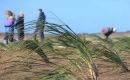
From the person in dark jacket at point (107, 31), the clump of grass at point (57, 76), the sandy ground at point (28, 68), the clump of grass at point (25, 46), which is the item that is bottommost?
the person in dark jacket at point (107, 31)

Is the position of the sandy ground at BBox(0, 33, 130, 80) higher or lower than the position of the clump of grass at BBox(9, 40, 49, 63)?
lower

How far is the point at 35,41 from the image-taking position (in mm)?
7512

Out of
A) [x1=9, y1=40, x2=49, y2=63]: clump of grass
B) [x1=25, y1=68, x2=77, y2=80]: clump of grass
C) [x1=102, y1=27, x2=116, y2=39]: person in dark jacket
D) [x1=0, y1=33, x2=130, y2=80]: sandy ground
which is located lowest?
[x1=102, y1=27, x2=116, y2=39]: person in dark jacket

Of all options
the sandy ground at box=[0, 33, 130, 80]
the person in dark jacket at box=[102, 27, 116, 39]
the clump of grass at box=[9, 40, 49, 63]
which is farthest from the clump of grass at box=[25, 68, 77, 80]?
the person in dark jacket at box=[102, 27, 116, 39]

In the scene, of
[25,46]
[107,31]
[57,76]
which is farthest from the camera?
[107,31]

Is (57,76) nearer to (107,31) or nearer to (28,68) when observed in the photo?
(28,68)

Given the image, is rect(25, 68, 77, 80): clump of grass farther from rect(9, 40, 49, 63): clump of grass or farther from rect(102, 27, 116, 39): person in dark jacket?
rect(102, 27, 116, 39): person in dark jacket

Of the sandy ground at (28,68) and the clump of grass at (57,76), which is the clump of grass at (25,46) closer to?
the sandy ground at (28,68)

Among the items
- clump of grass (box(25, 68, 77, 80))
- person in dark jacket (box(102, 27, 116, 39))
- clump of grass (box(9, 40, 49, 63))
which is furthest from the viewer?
person in dark jacket (box(102, 27, 116, 39))

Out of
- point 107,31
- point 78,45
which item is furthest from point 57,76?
point 107,31

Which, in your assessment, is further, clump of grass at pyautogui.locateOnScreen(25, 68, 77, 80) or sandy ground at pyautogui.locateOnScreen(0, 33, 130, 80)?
sandy ground at pyautogui.locateOnScreen(0, 33, 130, 80)

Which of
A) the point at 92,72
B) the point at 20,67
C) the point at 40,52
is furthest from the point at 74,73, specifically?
the point at 40,52

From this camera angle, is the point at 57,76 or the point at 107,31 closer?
the point at 57,76

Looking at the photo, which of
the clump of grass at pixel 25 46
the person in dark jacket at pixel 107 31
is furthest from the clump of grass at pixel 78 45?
the person in dark jacket at pixel 107 31
